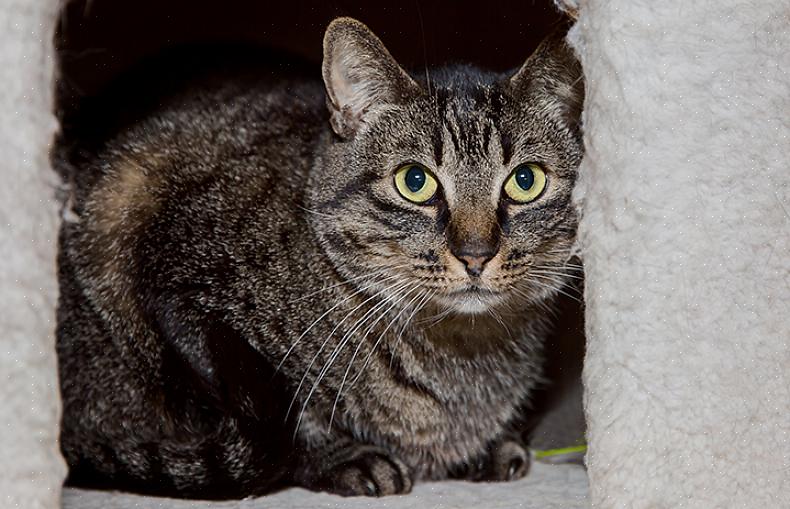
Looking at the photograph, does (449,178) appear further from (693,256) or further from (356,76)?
(693,256)

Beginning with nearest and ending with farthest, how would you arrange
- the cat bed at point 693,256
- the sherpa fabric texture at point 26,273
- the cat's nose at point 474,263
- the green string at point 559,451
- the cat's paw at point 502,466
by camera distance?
the sherpa fabric texture at point 26,273 → the cat bed at point 693,256 → the cat's nose at point 474,263 → the cat's paw at point 502,466 → the green string at point 559,451

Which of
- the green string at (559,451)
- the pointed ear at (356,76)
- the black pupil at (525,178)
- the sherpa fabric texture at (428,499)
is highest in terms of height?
the pointed ear at (356,76)

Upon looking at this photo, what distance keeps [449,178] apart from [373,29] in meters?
0.86

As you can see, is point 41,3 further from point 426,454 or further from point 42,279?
point 426,454

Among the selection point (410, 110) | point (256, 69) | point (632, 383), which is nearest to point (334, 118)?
point (410, 110)

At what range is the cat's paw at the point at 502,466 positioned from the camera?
5.67ft

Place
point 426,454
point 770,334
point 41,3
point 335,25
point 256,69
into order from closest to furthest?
point 41,3 → point 770,334 → point 335,25 → point 426,454 → point 256,69

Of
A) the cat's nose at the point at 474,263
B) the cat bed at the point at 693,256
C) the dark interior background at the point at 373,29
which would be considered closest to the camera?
the cat bed at the point at 693,256

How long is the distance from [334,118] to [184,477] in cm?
67

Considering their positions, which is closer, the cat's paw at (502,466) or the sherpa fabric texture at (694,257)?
the sherpa fabric texture at (694,257)

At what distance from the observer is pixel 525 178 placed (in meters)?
1.49

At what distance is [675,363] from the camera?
1.16 m

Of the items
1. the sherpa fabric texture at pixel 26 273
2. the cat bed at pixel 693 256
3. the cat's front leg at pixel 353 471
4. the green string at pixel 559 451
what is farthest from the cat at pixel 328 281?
the sherpa fabric texture at pixel 26 273

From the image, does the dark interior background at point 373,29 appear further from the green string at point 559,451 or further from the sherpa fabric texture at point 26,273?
the sherpa fabric texture at point 26,273
